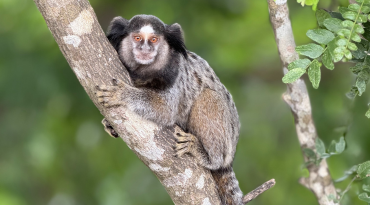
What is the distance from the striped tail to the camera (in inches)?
146

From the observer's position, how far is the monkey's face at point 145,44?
3.45m

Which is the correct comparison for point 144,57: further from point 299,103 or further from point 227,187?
point 299,103

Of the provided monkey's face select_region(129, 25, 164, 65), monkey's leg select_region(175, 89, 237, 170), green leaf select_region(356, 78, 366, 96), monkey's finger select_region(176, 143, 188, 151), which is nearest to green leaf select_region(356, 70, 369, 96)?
green leaf select_region(356, 78, 366, 96)

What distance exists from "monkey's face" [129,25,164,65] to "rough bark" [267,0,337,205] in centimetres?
100

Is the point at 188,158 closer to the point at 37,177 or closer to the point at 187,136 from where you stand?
the point at 187,136

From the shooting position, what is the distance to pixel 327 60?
2258 mm

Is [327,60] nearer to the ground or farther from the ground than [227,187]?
farther from the ground

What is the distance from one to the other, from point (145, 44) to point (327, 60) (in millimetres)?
1665

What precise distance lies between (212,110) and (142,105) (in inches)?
31.7

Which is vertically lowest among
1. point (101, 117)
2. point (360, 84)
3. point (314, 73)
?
point (101, 117)

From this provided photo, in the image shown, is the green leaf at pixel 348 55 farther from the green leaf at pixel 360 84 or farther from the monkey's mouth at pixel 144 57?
the monkey's mouth at pixel 144 57

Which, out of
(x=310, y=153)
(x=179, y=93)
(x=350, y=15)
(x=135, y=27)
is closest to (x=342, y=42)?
(x=350, y=15)

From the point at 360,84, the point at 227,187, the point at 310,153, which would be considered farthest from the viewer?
the point at 310,153

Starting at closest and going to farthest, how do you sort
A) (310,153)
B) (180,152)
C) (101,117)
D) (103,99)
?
(103,99) → (180,152) → (310,153) → (101,117)
